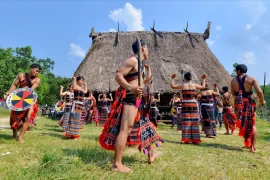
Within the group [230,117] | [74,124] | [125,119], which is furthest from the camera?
[230,117]

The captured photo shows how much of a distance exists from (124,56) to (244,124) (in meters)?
14.2

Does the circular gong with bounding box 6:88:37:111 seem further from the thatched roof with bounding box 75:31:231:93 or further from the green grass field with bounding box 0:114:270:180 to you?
the thatched roof with bounding box 75:31:231:93

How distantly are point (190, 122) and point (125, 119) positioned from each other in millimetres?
3575

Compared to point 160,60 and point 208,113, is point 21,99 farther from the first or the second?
point 160,60

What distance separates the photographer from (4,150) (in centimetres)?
420

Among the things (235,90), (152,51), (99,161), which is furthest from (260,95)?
(152,51)

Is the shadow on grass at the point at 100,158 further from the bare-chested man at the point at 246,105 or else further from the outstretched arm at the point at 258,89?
the outstretched arm at the point at 258,89

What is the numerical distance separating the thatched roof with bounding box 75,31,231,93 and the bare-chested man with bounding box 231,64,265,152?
34.5ft

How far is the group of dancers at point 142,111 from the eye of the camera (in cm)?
351

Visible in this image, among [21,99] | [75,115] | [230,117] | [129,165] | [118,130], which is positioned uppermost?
[21,99]

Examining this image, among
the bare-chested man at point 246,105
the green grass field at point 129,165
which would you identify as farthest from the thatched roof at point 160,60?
the green grass field at point 129,165

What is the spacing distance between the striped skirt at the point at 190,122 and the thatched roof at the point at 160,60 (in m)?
9.70

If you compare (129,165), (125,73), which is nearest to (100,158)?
(129,165)

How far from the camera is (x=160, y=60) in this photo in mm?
18578
